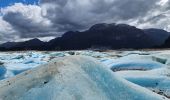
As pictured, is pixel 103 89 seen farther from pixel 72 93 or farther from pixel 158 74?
pixel 158 74

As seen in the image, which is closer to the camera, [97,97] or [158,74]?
[97,97]

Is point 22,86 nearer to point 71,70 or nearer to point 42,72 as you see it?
point 42,72

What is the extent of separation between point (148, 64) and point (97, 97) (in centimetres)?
1205

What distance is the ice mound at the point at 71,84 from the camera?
5301 millimetres

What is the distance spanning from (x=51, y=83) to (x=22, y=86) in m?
0.49

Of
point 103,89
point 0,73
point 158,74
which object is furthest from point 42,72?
point 0,73

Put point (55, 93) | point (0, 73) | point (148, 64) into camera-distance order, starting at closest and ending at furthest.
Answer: point (55, 93) → point (0, 73) → point (148, 64)

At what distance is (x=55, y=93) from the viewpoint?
17.2 feet

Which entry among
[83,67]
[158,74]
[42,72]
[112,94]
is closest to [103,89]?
[112,94]

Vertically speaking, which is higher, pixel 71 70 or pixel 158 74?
pixel 71 70

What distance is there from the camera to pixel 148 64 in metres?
17.2

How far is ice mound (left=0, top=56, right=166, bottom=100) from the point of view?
17.4 ft

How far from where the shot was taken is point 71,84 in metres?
5.44

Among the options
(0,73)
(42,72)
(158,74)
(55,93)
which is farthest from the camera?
(0,73)
